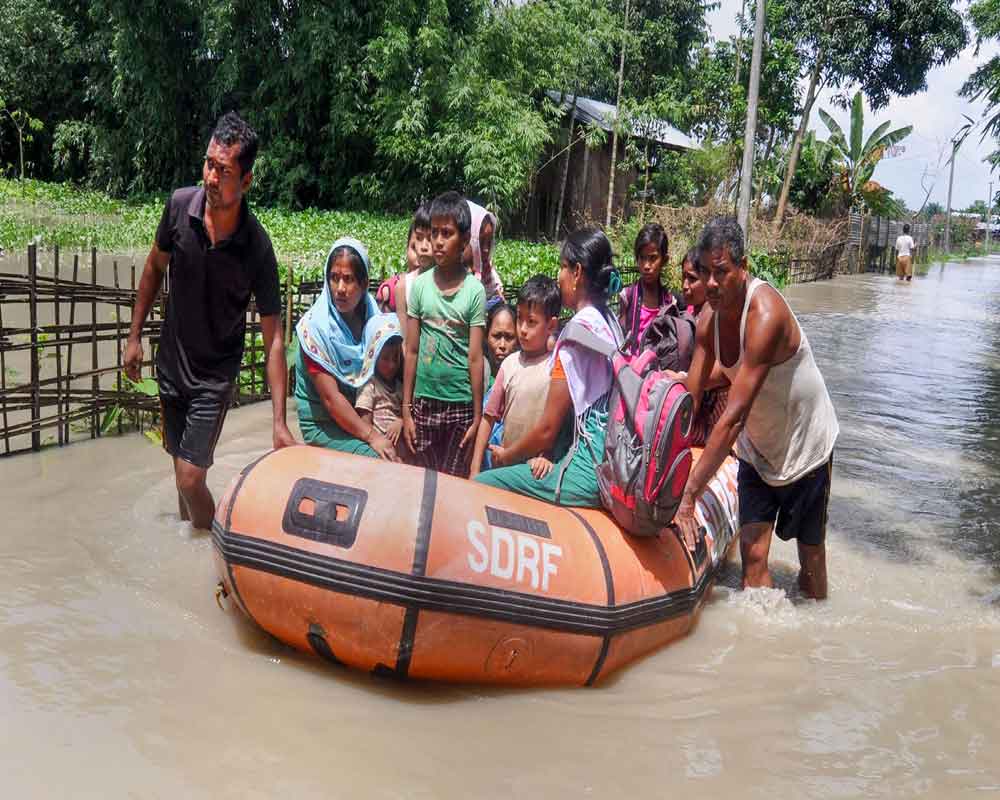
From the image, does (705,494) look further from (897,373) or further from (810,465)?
(897,373)

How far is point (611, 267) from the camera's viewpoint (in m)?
4.00

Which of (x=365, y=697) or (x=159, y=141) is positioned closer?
(x=365, y=697)

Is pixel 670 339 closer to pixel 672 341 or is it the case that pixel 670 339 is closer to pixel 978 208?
pixel 672 341

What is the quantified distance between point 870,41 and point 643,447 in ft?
→ 77.7

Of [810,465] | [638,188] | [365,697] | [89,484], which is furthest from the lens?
[638,188]

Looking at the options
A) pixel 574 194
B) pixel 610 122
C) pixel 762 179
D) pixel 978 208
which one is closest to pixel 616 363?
pixel 610 122

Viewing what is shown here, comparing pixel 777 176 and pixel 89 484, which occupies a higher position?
pixel 777 176

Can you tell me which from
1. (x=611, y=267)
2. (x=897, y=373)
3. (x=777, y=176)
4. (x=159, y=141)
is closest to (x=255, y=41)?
(x=159, y=141)

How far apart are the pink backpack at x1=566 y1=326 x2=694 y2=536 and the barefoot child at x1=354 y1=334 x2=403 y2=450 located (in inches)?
37.1

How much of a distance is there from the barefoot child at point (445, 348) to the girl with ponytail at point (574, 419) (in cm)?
40

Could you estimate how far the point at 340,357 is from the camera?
3.97 metres

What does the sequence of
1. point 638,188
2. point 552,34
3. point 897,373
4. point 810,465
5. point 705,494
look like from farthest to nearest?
point 638,188 < point 552,34 < point 897,373 < point 705,494 < point 810,465

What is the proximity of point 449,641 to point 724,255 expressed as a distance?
1.74m

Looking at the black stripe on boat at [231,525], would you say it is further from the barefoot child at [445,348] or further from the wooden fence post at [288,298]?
the wooden fence post at [288,298]
